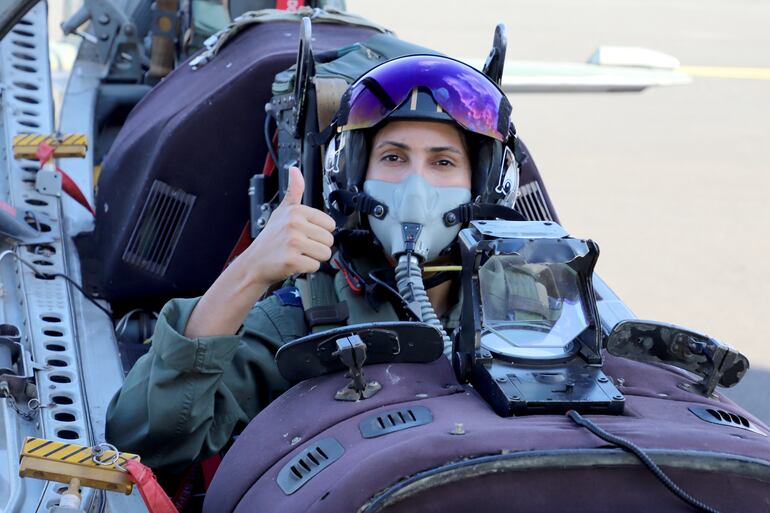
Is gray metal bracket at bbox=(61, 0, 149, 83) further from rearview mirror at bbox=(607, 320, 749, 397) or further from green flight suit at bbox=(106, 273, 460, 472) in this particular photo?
rearview mirror at bbox=(607, 320, 749, 397)

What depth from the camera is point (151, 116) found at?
10.6ft

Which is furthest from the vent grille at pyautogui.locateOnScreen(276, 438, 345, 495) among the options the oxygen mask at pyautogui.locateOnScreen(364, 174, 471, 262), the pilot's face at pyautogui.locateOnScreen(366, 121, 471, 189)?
the pilot's face at pyautogui.locateOnScreen(366, 121, 471, 189)

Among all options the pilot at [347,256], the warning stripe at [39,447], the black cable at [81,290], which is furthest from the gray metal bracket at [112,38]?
the warning stripe at [39,447]

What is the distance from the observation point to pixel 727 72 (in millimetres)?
9586

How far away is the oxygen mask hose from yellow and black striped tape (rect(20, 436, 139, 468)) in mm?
614

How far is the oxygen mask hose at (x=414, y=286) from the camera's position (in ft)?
7.20

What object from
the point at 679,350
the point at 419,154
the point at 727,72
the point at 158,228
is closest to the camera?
the point at 679,350

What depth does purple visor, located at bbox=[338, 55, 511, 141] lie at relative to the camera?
2.36 m

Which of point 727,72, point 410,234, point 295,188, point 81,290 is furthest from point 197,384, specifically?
point 727,72

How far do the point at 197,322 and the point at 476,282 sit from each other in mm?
492

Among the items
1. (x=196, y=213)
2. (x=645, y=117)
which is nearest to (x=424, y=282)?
(x=196, y=213)

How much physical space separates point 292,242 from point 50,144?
1290mm

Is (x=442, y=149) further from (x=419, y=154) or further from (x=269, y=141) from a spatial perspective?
(x=269, y=141)

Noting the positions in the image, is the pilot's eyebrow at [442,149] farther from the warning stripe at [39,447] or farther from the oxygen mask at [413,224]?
the warning stripe at [39,447]
